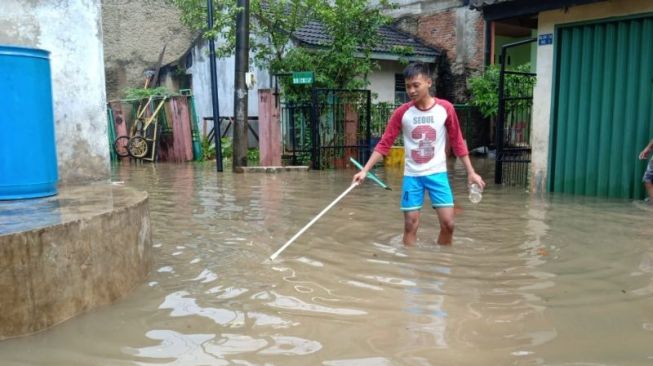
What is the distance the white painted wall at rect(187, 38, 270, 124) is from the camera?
692 inches

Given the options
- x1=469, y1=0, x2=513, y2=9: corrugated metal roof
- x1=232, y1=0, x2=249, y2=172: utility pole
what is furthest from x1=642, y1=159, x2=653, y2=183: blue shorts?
x1=232, y1=0, x2=249, y2=172: utility pole

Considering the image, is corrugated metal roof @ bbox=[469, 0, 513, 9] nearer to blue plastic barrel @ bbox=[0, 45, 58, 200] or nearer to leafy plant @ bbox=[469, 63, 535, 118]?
blue plastic barrel @ bbox=[0, 45, 58, 200]

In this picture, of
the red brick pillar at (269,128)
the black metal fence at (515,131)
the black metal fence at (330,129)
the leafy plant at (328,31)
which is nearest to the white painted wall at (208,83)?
the leafy plant at (328,31)

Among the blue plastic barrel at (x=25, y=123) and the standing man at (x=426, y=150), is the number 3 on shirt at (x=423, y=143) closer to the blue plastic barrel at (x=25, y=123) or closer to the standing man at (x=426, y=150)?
the standing man at (x=426, y=150)

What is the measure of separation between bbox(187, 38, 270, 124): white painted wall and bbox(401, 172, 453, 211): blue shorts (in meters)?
12.5

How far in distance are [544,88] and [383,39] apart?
7.08 meters

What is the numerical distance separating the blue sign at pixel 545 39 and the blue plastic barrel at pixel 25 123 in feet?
21.8

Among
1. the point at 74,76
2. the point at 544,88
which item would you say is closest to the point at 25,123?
the point at 74,76

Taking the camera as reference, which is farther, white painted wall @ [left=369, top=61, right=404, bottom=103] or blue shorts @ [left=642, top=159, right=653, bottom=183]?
white painted wall @ [left=369, top=61, right=404, bottom=103]

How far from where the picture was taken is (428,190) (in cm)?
482

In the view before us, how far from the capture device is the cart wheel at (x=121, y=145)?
1599 cm

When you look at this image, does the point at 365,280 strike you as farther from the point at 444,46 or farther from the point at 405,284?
the point at 444,46

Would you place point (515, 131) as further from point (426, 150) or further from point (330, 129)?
point (426, 150)

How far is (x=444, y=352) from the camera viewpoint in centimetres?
271
